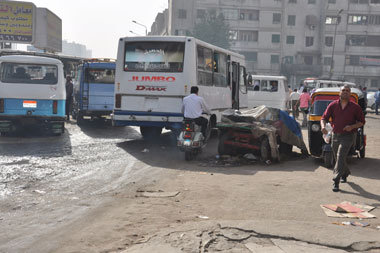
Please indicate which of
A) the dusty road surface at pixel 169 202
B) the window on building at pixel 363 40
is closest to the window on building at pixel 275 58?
the window on building at pixel 363 40

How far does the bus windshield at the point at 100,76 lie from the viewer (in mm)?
18859

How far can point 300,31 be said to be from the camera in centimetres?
6956

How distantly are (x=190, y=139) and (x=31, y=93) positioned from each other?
19.5 feet

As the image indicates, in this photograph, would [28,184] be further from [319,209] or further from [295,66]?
[295,66]

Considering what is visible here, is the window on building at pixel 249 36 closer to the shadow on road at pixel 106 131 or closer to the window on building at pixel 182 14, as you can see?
the window on building at pixel 182 14

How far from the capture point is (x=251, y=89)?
77.0 feet

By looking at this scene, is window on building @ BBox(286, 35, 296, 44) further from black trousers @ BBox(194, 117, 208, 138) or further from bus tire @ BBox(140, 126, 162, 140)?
black trousers @ BBox(194, 117, 208, 138)

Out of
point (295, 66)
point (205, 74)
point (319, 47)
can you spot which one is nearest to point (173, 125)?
point (205, 74)

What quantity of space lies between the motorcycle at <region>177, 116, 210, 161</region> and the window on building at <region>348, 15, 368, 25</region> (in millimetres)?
65237

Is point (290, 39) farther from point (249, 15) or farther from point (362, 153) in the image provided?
point (362, 153)

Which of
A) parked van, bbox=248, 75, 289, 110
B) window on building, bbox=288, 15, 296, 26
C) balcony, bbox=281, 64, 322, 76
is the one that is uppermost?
window on building, bbox=288, 15, 296, 26

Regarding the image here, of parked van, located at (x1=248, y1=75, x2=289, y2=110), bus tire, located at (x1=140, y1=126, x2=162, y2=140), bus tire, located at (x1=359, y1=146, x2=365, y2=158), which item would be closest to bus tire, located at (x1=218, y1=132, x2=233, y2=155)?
bus tire, located at (x1=359, y1=146, x2=365, y2=158)

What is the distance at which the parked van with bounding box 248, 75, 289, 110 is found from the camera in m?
23.3

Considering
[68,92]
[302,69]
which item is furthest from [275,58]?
[68,92]
